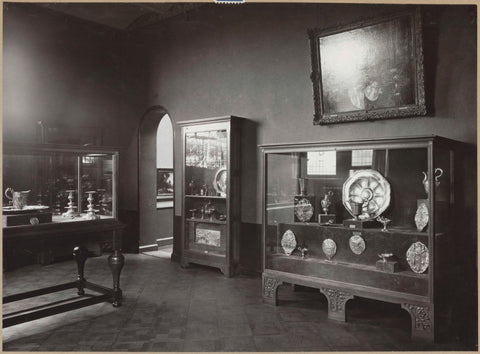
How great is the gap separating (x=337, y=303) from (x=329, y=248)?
1.96 ft

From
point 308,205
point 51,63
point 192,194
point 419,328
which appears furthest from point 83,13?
point 419,328

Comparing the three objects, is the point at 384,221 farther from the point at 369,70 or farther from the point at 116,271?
the point at 116,271

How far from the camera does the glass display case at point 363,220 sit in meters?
3.75

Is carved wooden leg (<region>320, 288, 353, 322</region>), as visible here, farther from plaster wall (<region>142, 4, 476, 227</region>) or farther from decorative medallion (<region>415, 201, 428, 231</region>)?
plaster wall (<region>142, 4, 476, 227</region>)

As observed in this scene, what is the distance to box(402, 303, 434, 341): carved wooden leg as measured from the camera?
11.8 feet

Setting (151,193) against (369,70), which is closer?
(369,70)

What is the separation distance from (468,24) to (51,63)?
630 cm

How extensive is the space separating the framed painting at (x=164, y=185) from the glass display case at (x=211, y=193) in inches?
87.1

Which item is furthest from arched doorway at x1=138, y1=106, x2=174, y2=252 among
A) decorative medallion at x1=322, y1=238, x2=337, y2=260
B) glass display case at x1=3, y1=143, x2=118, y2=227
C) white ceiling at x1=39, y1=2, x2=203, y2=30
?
decorative medallion at x1=322, y1=238, x2=337, y2=260

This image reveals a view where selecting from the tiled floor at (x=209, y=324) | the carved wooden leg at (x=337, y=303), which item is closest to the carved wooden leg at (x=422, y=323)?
the tiled floor at (x=209, y=324)

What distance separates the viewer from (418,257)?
12.7 ft

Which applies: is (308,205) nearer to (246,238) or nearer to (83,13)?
(246,238)

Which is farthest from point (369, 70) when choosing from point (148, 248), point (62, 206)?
point (148, 248)

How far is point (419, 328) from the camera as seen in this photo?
366 cm
